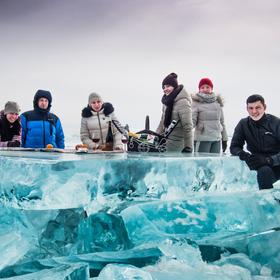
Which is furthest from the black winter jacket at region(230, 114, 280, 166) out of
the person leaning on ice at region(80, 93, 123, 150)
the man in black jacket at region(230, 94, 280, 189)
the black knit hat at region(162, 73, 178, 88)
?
the person leaning on ice at region(80, 93, 123, 150)

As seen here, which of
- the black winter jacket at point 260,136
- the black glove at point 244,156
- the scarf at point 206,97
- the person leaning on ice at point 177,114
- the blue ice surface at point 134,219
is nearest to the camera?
the blue ice surface at point 134,219

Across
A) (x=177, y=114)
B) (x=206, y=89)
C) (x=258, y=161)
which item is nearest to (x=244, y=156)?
(x=258, y=161)

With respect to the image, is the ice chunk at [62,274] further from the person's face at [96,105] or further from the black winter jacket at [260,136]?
the person's face at [96,105]

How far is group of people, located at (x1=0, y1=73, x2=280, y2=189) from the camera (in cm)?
441

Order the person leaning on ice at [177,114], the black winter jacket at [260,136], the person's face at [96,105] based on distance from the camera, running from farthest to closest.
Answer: the person's face at [96,105]
the person leaning on ice at [177,114]
the black winter jacket at [260,136]

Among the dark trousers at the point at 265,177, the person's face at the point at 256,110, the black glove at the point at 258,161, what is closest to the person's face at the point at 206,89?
the person's face at the point at 256,110

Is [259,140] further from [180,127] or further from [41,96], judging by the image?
[41,96]

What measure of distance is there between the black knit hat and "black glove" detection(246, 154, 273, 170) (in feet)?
5.70

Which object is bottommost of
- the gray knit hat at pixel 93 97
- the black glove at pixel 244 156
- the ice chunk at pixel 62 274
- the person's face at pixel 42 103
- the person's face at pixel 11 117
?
the ice chunk at pixel 62 274

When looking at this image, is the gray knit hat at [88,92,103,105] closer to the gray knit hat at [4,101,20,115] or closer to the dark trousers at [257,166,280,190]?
the gray knit hat at [4,101,20,115]

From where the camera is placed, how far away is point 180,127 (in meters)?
5.51

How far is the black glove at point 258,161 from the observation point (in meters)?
4.18

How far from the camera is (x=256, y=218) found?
3.99m

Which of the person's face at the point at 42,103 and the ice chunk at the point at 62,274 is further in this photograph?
the person's face at the point at 42,103
